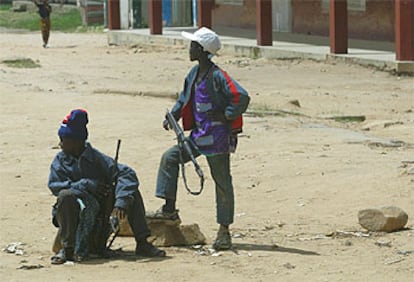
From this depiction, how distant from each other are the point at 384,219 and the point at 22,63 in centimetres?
1591

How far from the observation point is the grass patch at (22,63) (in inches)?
925

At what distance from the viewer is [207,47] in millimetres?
8406

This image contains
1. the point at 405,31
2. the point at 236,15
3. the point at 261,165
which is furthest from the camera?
the point at 236,15

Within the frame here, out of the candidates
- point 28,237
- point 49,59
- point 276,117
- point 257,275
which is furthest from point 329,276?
point 49,59

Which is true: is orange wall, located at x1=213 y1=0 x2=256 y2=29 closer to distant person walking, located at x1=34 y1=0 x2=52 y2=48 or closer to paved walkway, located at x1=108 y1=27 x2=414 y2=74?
paved walkway, located at x1=108 y1=27 x2=414 y2=74

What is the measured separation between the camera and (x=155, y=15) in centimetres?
2928

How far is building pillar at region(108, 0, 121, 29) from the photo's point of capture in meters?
A: 31.3

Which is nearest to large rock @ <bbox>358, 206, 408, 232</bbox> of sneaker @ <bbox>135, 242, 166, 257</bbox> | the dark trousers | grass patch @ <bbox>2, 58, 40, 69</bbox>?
sneaker @ <bbox>135, 242, 166, 257</bbox>

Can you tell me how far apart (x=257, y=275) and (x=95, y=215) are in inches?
48.1

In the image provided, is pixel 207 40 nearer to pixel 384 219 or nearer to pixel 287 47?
pixel 384 219

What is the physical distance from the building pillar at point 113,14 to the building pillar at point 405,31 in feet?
39.8

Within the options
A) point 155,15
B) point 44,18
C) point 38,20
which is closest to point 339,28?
point 155,15

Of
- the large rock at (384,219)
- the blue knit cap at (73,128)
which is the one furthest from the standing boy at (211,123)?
the large rock at (384,219)

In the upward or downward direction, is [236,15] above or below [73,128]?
above
